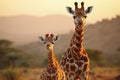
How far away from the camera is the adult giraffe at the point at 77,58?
398 centimetres

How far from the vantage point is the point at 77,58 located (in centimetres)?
407

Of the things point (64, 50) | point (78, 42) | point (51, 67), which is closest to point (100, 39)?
point (64, 50)

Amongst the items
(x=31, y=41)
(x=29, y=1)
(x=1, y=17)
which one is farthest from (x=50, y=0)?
(x=31, y=41)

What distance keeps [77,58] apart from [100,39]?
129 inches

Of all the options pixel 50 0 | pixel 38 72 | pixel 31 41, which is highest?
pixel 50 0

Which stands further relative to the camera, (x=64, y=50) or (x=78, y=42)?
(x=64, y=50)

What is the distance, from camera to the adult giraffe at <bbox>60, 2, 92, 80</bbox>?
13.1ft

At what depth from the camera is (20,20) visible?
19.3ft

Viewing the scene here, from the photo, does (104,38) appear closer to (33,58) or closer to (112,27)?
(112,27)

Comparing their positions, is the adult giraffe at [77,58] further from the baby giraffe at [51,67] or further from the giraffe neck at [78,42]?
the baby giraffe at [51,67]

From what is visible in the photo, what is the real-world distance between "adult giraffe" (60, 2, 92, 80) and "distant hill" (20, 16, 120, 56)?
2.21m

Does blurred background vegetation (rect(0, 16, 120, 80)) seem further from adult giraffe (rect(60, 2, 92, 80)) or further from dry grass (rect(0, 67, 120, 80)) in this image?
adult giraffe (rect(60, 2, 92, 80))

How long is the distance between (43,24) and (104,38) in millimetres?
1571

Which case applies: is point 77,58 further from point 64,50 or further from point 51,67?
point 64,50
